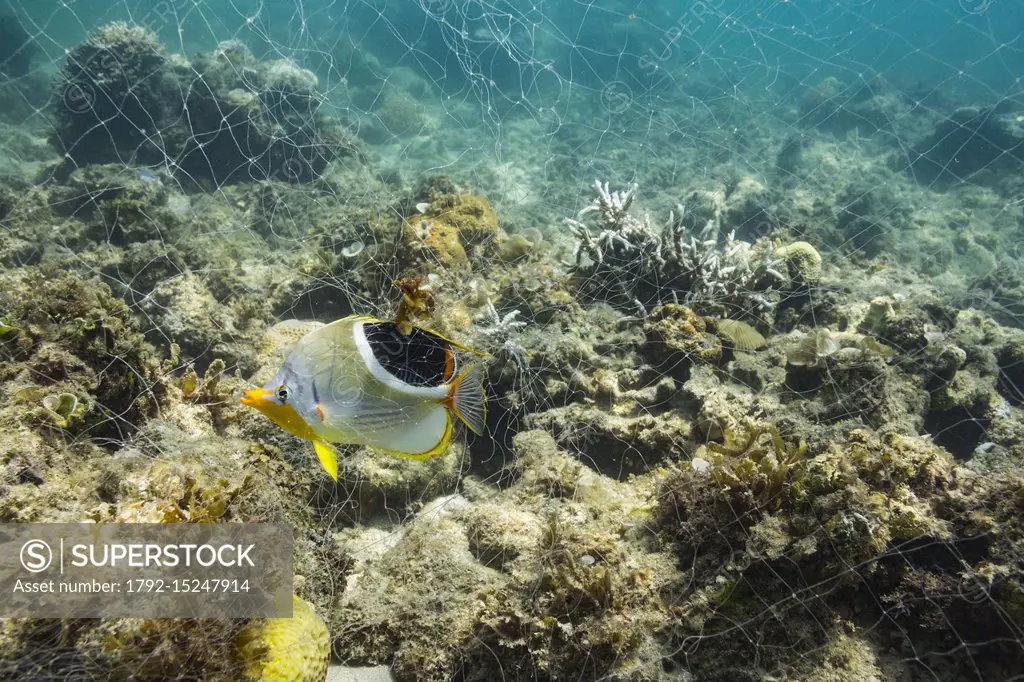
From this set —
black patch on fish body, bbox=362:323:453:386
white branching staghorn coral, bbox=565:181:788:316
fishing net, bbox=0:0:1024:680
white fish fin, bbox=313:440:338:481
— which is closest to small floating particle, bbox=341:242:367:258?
fishing net, bbox=0:0:1024:680

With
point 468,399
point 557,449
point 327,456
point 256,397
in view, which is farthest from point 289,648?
point 557,449

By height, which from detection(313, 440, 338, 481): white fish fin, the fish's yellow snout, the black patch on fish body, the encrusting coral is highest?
the encrusting coral

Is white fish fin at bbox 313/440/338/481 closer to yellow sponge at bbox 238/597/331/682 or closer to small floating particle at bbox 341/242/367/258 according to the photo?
yellow sponge at bbox 238/597/331/682

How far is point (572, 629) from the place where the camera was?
215 centimetres

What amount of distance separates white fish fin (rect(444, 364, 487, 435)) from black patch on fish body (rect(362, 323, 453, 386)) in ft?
0.23

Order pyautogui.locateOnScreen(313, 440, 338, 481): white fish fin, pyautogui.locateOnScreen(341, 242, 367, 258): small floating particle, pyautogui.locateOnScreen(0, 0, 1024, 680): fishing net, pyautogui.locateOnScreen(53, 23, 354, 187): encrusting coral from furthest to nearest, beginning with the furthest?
pyautogui.locateOnScreen(53, 23, 354, 187): encrusting coral < pyautogui.locateOnScreen(341, 242, 367, 258): small floating particle < pyautogui.locateOnScreen(0, 0, 1024, 680): fishing net < pyautogui.locateOnScreen(313, 440, 338, 481): white fish fin

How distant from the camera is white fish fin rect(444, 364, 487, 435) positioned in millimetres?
1921

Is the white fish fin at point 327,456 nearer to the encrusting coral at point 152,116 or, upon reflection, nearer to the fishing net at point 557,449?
the fishing net at point 557,449

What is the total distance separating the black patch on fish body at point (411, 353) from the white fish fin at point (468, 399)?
71 millimetres

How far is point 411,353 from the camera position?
6.35 ft

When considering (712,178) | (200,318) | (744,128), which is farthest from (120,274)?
(744,128)

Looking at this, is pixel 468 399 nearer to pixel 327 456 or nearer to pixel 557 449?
pixel 327 456

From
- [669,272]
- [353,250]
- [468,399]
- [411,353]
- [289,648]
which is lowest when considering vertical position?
[289,648]

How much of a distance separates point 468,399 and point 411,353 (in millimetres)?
294
